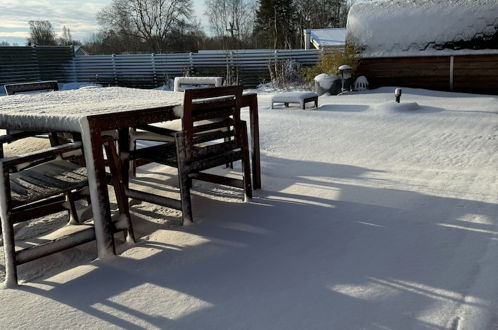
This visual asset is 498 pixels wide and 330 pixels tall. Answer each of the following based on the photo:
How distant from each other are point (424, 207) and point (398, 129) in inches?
134

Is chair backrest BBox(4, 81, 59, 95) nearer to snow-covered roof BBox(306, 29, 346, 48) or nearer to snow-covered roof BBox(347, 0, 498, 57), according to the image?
snow-covered roof BBox(347, 0, 498, 57)

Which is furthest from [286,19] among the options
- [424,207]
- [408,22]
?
[424,207]

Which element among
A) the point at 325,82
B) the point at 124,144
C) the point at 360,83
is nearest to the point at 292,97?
the point at 325,82

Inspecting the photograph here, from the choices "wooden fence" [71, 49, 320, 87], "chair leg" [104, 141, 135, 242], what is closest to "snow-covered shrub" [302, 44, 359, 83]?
"wooden fence" [71, 49, 320, 87]

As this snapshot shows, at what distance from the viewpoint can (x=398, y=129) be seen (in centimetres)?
630

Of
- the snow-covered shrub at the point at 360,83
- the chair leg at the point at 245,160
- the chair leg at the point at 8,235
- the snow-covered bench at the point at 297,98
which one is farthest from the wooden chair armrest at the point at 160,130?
the snow-covered shrub at the point at 360,83

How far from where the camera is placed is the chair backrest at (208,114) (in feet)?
9.53

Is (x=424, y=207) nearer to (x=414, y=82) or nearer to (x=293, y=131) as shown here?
(x=293, y=131)

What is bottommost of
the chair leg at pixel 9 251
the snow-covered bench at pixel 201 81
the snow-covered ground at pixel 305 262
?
the snow-covered ground at pixel 305 262

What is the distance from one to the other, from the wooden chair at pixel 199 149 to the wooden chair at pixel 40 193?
41 cm

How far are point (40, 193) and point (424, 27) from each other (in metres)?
11.7

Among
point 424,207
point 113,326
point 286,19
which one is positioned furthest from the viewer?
point 286,19

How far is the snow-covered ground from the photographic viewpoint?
1.92m

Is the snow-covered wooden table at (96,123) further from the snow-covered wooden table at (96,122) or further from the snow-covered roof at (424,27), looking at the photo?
the snow-covered roof at (424,27)
